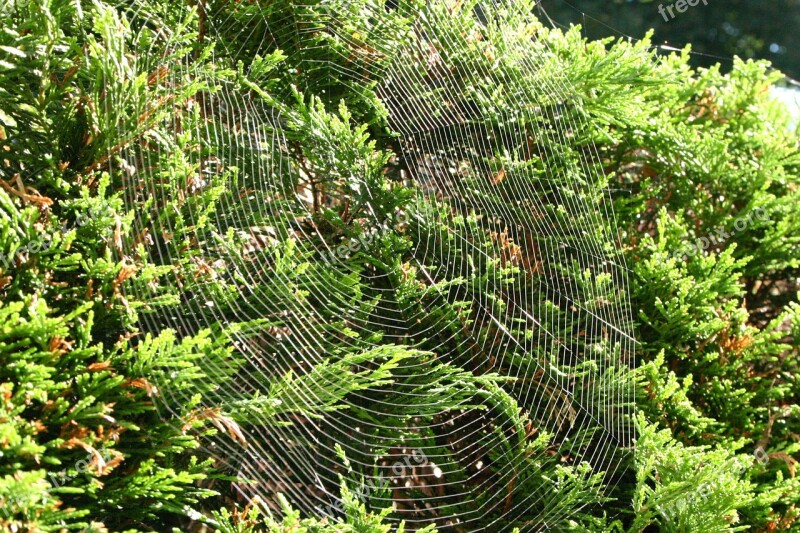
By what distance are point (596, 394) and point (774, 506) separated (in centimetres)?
46

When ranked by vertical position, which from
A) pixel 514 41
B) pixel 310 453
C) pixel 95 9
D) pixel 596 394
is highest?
pixel 514 41

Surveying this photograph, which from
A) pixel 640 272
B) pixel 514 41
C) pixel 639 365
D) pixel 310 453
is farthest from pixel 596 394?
pixel 514 41

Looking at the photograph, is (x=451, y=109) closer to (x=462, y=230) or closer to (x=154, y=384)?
(x=462, y=230)

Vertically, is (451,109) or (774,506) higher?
(451,109)

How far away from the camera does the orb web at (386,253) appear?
135 cm

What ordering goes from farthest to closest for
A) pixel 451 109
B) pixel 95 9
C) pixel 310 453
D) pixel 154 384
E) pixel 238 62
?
pixel 451 109 < pixel 238 62 < pixel 310 453 < pixel 95 9 < pixel 154 384

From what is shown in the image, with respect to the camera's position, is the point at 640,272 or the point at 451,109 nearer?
the point at 640,272

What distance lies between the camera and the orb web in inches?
53.0

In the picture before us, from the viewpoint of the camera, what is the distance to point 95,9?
132 cm

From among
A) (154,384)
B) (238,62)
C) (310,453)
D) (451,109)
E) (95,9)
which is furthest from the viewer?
(451,109)

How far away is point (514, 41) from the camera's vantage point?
6.35 ft

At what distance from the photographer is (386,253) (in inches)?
63.7

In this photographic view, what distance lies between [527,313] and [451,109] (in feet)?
1.85

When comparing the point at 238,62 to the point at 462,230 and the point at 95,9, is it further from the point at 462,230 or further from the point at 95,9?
the point at 462,230
